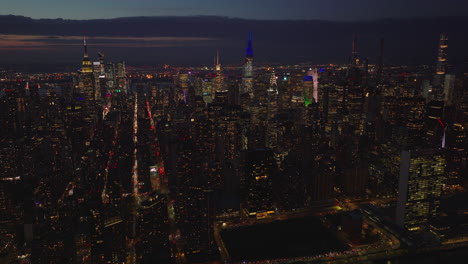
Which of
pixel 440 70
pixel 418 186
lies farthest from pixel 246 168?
pixel 440 70

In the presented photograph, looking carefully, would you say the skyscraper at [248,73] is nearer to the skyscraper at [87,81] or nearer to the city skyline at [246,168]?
the city skyline at [246,168]

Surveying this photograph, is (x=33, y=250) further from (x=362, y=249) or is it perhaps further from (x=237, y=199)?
(x=362, y=249)

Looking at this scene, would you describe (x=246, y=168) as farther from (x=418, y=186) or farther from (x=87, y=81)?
(x=87, y=81)

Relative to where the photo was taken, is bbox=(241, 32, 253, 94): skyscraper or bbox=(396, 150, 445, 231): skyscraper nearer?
bbox=(396, 150, 445, 231): skyscraper

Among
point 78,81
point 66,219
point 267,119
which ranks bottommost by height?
point 66,219

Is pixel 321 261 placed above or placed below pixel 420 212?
below

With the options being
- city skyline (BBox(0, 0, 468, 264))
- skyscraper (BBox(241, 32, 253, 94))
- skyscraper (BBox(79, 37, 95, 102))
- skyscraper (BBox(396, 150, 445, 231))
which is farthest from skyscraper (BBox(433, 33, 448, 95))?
skyscraper (BBox(79, 37, 95, 102))

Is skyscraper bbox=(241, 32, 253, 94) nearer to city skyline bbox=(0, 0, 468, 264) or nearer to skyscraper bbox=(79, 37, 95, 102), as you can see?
city skyline bbox=(0, 0, 468, 264)

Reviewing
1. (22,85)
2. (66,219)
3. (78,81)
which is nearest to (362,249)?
(66,219)

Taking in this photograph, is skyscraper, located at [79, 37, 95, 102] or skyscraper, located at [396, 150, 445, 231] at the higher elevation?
skyscraper, located at [79, 37, 95, 102]
